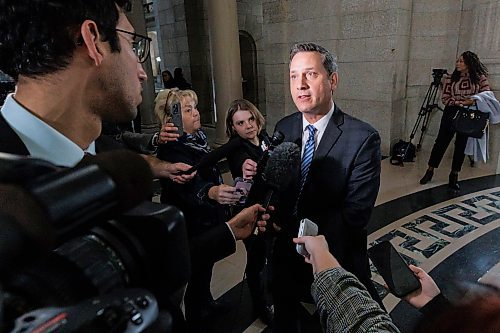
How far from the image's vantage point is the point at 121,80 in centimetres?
76

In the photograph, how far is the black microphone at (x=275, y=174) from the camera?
132 cm

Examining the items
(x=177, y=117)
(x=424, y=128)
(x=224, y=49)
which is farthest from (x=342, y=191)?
(x=224, y=49)

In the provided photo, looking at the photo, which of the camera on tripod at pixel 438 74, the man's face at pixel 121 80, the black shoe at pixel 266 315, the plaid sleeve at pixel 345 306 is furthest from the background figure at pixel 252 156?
the camera on tripod at pixel 438 74

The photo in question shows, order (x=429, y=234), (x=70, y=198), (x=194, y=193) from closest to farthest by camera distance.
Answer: (x=70, y=198) < (x=194, y=193) < (x=429, y=234)

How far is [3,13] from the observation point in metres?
0.62

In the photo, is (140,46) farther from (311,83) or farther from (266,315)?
(266,315)

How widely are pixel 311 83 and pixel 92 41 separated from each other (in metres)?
1.03

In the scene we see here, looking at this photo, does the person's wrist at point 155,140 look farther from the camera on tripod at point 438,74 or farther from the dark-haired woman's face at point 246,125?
the camera on tripod at point 438,74

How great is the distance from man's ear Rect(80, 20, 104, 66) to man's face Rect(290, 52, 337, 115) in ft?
3.24

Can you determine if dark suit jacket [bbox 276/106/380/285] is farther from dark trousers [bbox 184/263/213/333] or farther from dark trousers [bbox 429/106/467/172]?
dark trousers [bbox 429/106/467/172]

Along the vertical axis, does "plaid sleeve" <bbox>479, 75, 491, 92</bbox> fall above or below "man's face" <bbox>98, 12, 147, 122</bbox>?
below

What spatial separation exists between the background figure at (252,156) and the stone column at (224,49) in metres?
3.44

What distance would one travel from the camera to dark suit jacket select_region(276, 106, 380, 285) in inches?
58.1

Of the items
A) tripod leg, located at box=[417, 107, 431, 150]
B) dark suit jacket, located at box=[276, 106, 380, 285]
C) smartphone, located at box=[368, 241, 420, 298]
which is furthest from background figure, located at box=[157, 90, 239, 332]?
tripod leg, located at box=[417, 107, 431, 150]
